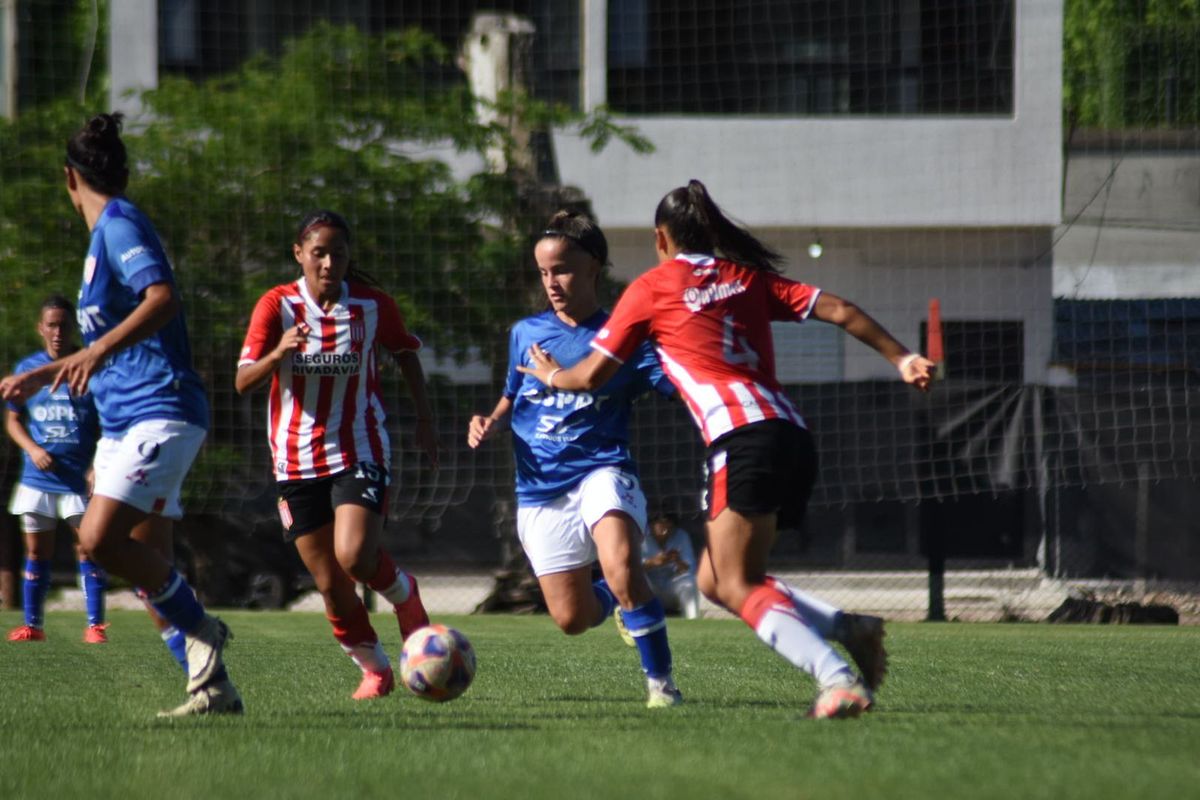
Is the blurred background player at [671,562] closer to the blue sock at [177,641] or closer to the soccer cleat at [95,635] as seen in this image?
the soccer cleat at [95,635]

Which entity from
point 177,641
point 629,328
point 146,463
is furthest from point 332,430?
point 629,328

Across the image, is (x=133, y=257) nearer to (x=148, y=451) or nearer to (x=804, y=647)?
(x=148, y=451)

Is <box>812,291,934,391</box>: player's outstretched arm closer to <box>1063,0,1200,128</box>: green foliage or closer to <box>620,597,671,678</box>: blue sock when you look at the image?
<box>620,597,671,678</box>: blue sock

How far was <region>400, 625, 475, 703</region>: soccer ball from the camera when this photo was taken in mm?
5508

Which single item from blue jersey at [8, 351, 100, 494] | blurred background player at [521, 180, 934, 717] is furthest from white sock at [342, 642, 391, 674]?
blue jersey at [8, 351, 100, 494]

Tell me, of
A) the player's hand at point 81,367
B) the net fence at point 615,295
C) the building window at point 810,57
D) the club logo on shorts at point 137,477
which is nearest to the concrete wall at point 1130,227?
the net fence at point 615,295

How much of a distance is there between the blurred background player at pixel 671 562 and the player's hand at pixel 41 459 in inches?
252

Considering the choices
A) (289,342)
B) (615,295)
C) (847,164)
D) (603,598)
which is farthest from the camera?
(847,164)

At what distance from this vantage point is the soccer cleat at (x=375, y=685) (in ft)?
20.2

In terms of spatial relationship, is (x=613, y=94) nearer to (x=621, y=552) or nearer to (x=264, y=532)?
(x=264, y=532)

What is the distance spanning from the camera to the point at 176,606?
16.9 feet

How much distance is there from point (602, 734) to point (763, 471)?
944 millimetres

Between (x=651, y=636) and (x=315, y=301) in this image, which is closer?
(x=651, y=636)

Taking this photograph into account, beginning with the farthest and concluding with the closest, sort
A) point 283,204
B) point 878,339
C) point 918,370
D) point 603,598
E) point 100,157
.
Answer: point 283,204 → point 603,598 → point 100,157 → point 878,339 → point 918,370
